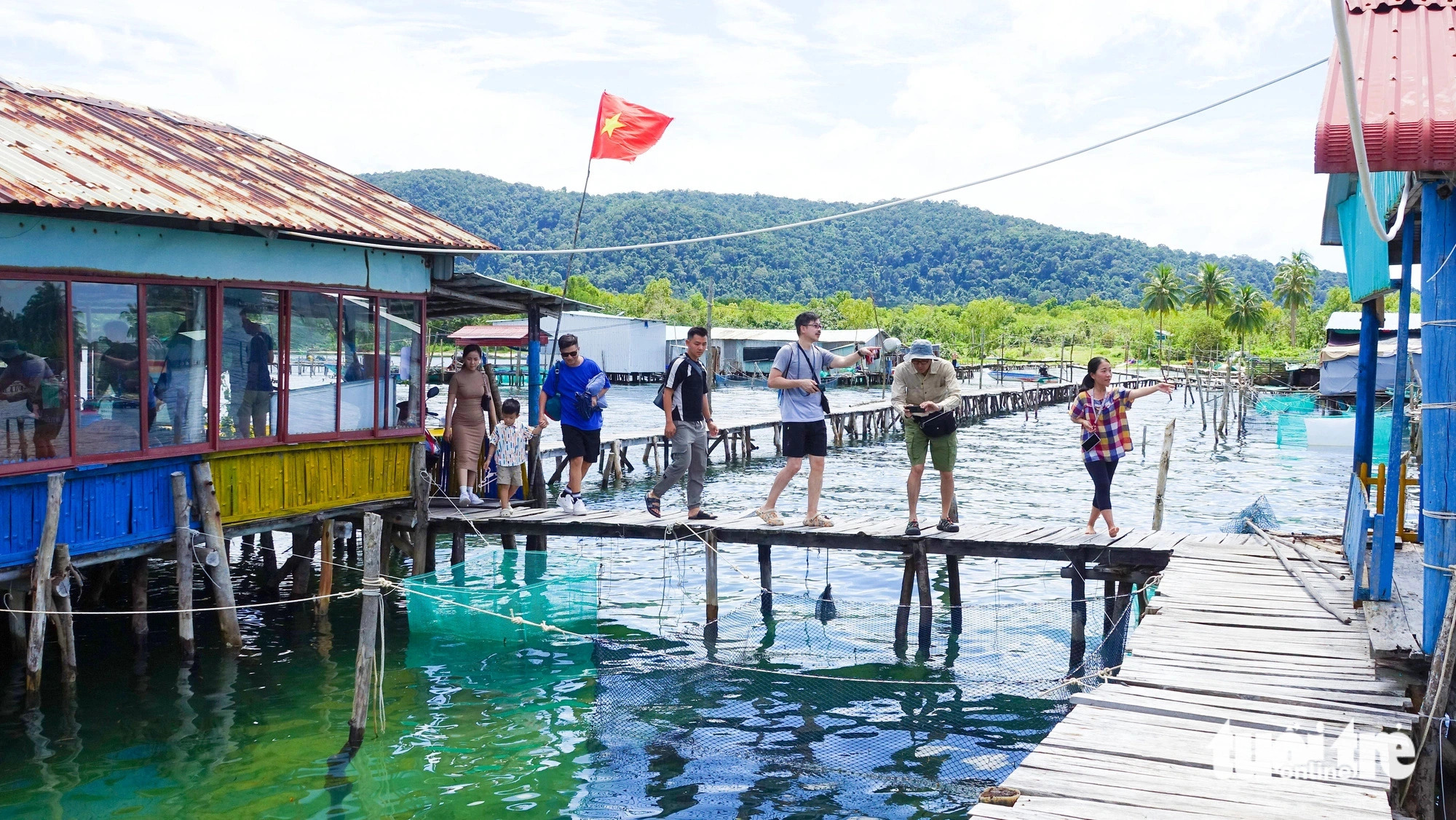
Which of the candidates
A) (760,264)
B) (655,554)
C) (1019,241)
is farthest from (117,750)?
(1019,241)

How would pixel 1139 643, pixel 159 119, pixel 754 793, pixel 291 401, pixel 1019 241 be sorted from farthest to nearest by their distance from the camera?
pixel 1019 241 < pixel 159 119 < pixel 291 401 < pixel 754 793 < pixel 1139 643

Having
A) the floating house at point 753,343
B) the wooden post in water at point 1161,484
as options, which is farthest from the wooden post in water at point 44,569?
the floating house at point 753,343

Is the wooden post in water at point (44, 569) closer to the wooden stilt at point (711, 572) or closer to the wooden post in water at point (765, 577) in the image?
the wooden stilt at point (711, 572)

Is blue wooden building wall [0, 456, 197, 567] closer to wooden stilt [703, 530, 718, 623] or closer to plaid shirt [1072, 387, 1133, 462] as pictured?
wooden stilt [703, 530, 718, 623]

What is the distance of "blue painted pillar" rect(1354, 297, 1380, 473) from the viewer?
9109 millimetres

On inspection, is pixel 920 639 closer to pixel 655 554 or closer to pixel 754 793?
pixel 754 793

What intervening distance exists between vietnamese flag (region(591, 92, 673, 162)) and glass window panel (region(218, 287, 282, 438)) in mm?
4077

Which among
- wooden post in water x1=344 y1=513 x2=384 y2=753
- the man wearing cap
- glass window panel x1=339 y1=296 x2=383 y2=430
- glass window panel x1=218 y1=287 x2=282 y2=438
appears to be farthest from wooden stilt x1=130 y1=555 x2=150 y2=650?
the man wearing cap

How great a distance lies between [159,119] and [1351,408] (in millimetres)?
41984

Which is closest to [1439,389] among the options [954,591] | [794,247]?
[954,591]

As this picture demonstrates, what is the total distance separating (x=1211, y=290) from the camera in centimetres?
8106

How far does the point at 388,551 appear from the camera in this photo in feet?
44.4

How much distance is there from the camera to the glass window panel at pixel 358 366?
473 inches

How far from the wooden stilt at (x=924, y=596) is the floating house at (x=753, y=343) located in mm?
56887
